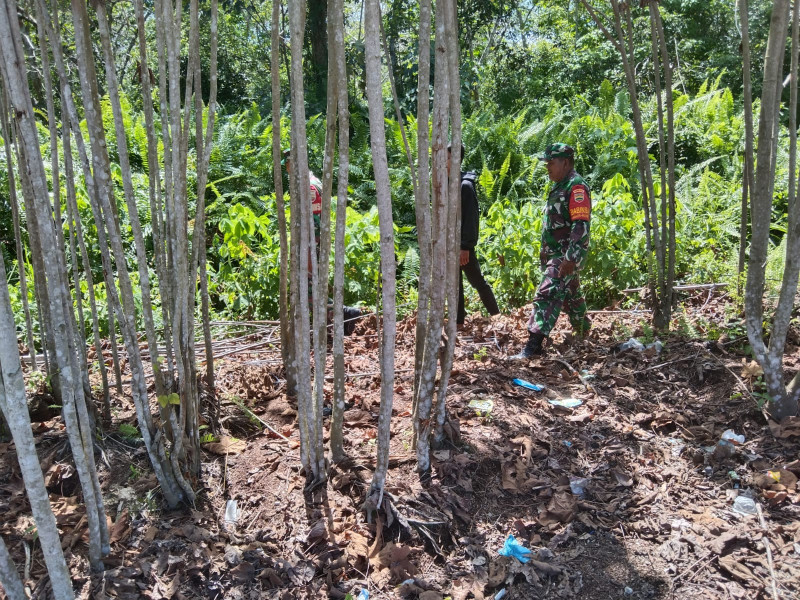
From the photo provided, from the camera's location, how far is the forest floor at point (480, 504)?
2457 mm

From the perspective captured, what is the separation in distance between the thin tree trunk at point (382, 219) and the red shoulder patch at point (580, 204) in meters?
2.51

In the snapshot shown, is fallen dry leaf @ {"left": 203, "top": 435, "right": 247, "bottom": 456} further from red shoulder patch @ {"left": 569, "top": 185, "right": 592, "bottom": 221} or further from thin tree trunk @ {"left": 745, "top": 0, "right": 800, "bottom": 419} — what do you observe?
red shoulder patch @ {"left": 569, "top": 185, "right": 592, "bottom": 221}

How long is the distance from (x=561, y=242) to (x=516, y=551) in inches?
106

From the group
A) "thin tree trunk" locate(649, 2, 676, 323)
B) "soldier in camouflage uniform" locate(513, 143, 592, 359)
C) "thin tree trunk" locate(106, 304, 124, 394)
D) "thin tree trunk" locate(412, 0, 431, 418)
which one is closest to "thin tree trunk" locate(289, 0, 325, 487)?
"thin tree trunk" locate(412, 0, 431, 418)

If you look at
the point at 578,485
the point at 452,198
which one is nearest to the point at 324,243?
the point at 452,198

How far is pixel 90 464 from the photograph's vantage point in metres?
2.16

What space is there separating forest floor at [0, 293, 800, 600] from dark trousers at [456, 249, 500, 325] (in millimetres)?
1695

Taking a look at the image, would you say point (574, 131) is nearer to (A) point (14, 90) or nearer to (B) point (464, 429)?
(B) point (464, 429)

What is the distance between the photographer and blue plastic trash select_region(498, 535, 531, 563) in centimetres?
261

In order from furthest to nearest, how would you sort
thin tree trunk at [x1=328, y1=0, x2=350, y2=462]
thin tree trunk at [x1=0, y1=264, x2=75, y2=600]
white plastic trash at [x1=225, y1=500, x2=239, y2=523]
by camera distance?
white plastic trash at [x1=225, y1=500, x2=239, y2=523] → thin tree trunk at [x1=328, y1=0, x2=350, y2=462] → thin tree trunk at [x1=0, y1=264, x2=75, y2=600]

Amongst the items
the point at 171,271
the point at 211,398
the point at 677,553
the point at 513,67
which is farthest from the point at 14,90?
the point at 513,67

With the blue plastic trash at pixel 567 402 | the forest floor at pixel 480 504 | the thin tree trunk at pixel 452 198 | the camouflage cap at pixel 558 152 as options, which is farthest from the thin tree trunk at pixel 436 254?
the camouflage cap at pixel 558 152

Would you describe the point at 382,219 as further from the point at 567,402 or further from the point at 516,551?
the point at 567,402

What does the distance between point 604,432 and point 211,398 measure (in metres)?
2.12
